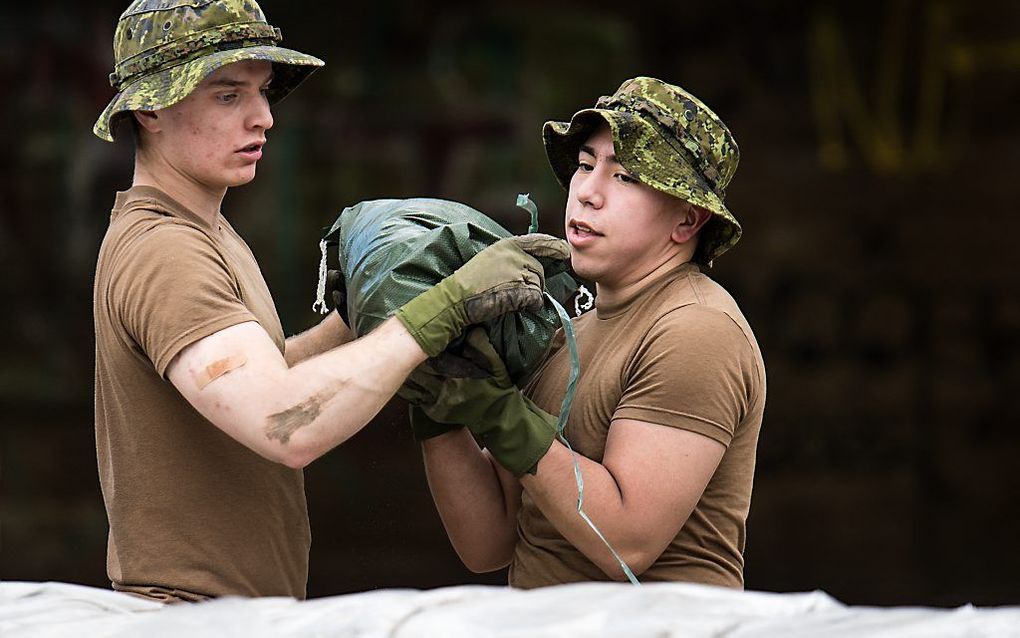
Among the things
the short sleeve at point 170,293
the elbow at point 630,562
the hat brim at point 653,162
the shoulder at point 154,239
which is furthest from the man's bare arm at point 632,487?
the shoulder at point 154,239

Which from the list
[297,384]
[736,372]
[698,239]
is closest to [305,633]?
[297,384]

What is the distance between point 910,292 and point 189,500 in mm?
4857

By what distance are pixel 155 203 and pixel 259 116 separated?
0.84 ft

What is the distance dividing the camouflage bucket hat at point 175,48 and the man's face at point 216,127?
0.04 meters

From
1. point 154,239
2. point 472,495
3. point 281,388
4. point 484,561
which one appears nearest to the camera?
point 281,388

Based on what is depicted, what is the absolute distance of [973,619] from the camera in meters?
2.08

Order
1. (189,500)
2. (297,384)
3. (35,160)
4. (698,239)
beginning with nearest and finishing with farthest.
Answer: (297,384), (189,500), (698,239), (35,160)

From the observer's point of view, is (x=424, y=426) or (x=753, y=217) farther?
(x=753, y=217)

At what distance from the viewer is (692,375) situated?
8.33 feet

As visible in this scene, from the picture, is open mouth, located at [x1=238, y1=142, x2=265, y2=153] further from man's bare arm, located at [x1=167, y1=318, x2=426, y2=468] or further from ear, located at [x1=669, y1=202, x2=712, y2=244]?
ear, located at [x1=669, y1=202, x2=712, y2=244]

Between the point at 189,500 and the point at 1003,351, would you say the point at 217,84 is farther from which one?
the point at 1003,351

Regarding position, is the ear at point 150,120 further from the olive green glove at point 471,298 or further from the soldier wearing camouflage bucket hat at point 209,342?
the olive green glove at point 471,298

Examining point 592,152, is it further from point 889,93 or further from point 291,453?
point 889,93

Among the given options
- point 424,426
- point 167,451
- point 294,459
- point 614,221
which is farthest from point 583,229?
point 167,451
